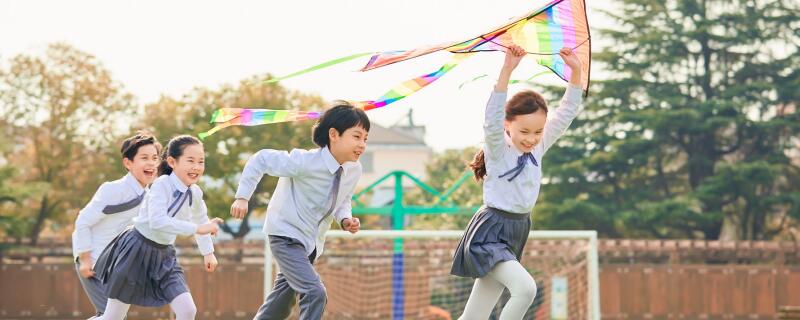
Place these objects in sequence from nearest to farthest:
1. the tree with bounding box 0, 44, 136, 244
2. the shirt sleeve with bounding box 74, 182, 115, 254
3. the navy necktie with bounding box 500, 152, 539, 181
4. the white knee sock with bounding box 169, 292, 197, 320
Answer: the navy necktie with bounding box 500, 152, 539, 181, the white knee sock with bounding box 169, 292, 197, 320, the shirt sleeve with bounding box 74, 182, 115, 254, the tree with bounding box 0, 44, 136, 244

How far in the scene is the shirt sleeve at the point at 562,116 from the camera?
239 inches

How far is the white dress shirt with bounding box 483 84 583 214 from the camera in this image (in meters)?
5.82

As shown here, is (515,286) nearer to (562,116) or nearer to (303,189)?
(562,116)

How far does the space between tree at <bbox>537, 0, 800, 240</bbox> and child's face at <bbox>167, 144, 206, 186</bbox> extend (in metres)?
21.2

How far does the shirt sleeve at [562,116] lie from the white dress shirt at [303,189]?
944 mm

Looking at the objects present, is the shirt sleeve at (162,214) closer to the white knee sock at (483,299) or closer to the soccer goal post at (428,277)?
the white knee sock at (483,299)

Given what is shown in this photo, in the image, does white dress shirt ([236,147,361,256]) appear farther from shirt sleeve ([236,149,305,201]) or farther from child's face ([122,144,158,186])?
child's face ([122,144,158,186])

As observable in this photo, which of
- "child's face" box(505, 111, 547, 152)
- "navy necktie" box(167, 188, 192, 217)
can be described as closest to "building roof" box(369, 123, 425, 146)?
"navy necktie" box(167, 188, 192, 217)

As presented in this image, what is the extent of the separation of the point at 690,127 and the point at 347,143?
23.1m

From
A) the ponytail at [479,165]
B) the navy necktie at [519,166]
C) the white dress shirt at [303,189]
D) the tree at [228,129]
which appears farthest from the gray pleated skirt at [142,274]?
the tree at [228,129]

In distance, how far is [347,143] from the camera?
593 cm

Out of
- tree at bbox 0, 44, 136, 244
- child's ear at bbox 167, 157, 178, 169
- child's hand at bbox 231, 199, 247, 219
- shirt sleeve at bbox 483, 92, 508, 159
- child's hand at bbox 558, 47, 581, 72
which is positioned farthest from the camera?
tree at bbox 0, 44, 136, 244

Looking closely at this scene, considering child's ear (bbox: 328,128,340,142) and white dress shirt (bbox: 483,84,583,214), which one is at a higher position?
child's ear (bbox: 328,128,340,142)

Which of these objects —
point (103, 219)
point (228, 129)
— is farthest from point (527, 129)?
point (228, 129)
